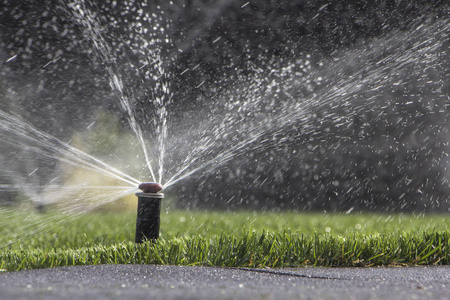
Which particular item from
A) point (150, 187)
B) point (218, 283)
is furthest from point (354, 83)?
point (218, 283)

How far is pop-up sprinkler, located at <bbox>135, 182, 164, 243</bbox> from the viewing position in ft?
8.32

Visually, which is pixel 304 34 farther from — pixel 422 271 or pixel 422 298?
pixel 422 298

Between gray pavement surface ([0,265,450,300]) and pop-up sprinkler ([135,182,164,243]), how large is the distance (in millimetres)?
343

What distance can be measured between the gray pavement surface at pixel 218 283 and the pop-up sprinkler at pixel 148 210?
0.34 m

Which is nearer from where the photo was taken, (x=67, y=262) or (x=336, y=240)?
(x=67, y=262)

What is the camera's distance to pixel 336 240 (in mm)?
2791

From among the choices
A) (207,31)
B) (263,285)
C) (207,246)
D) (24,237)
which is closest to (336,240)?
(207,246)

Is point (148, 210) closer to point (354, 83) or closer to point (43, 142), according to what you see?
point (354, 83)

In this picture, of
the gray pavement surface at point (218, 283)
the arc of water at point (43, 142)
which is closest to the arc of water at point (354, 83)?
the arc of water at point (43, 142)

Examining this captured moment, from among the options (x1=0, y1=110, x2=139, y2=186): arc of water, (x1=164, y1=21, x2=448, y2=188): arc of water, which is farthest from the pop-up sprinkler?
(x1=0, y1=110, x2=139, y2=186): arc of water

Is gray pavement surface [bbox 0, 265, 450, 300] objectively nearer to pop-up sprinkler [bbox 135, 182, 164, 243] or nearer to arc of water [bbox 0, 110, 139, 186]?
pop-up sprinkler [bbox 135, 182, 164, 243]

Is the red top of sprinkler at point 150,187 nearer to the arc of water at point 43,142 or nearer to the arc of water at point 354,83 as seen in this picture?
the arc of water at point 354,83

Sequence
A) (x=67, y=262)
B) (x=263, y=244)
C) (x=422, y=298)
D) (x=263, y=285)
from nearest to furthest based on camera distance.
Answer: (x=422, y=298) → (x=263, y=285) → (x=67, y=262) → (x=263, y=244)

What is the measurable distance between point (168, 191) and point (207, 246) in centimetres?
516
